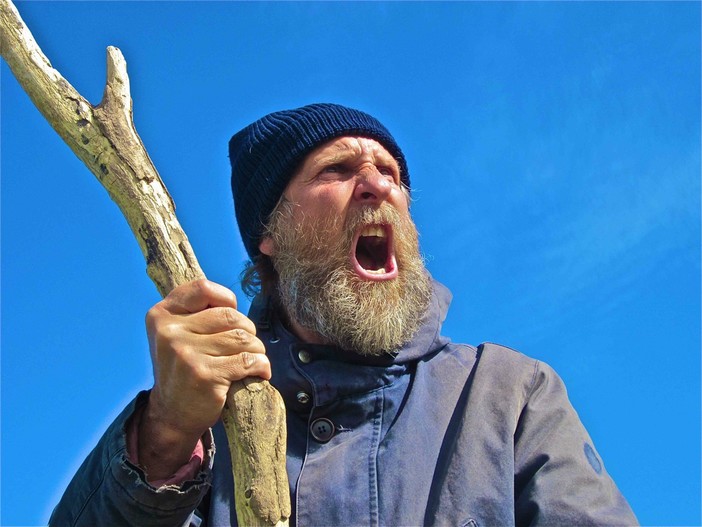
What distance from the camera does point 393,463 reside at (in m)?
3.52

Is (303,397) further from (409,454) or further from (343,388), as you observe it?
(409,454)

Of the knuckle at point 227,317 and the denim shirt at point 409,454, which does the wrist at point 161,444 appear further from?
the knuckle at point 227,317

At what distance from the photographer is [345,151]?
4957 mm

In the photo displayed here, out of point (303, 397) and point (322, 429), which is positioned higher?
point (303, 397)

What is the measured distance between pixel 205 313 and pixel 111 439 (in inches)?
32.3

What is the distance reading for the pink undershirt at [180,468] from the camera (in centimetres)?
304

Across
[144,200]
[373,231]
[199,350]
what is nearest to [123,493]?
[199,350]

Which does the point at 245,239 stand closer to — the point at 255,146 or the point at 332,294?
the point at 255,146

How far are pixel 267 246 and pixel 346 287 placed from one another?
96cm

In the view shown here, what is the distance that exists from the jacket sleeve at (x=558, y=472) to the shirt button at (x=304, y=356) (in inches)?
45.9

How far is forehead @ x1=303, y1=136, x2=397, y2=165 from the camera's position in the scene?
16.2 ft

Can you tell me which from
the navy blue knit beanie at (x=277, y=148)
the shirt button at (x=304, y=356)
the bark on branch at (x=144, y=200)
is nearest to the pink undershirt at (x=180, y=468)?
the bark on branch at (x=144, y=200)

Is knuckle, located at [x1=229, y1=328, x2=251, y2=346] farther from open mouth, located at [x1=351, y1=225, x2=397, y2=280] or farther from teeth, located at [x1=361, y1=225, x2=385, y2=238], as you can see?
teeth, located at [x1=361, y1=225, x2=385, y2=238]

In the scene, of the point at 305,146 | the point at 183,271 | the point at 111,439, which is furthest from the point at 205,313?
the point at 305,146
